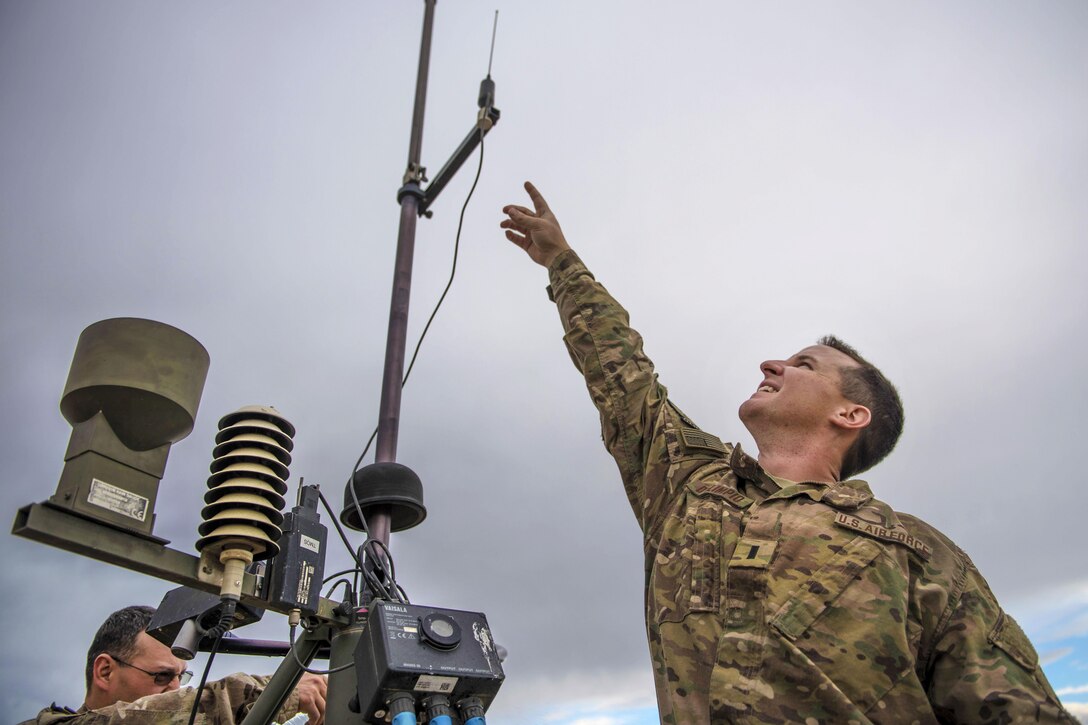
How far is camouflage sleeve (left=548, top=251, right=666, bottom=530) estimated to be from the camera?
2812mm

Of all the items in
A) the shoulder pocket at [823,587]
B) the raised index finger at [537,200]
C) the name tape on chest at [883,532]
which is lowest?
the shoulder pocket at [823,587]

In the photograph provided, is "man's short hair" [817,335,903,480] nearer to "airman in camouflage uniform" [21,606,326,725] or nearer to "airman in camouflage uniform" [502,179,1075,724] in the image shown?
"airman in camouflage uniform" [502,179,1075,724]

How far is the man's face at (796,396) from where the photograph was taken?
2924 mm

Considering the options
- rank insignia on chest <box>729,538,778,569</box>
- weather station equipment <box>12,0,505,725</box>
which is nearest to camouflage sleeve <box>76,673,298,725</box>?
weather station equipment <box>12,0,505,725</box>

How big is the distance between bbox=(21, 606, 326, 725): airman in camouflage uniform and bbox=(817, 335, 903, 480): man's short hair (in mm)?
2197

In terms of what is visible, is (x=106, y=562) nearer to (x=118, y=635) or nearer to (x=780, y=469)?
(x=780, y=469)

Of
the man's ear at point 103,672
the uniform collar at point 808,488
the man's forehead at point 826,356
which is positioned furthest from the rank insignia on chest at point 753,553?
the man's ear at point 103,672

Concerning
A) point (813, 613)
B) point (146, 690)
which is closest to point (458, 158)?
point (813, 613)

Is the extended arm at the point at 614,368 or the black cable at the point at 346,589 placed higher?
the extended arm at the point at 614,368

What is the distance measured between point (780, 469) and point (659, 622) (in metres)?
0.81

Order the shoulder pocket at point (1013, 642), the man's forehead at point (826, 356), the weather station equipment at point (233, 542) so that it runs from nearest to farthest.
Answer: the weather station equipment at point (233, 542) < the shoulder pocket at point (1013, 642) < the man's forehead at point (826, 356)

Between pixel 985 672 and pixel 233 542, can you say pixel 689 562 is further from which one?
pixel 233 542

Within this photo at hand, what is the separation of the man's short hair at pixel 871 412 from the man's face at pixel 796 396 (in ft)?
A: 0.21

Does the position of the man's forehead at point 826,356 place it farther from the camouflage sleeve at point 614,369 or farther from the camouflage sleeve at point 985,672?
the camouflage sleeve at point 985,672
